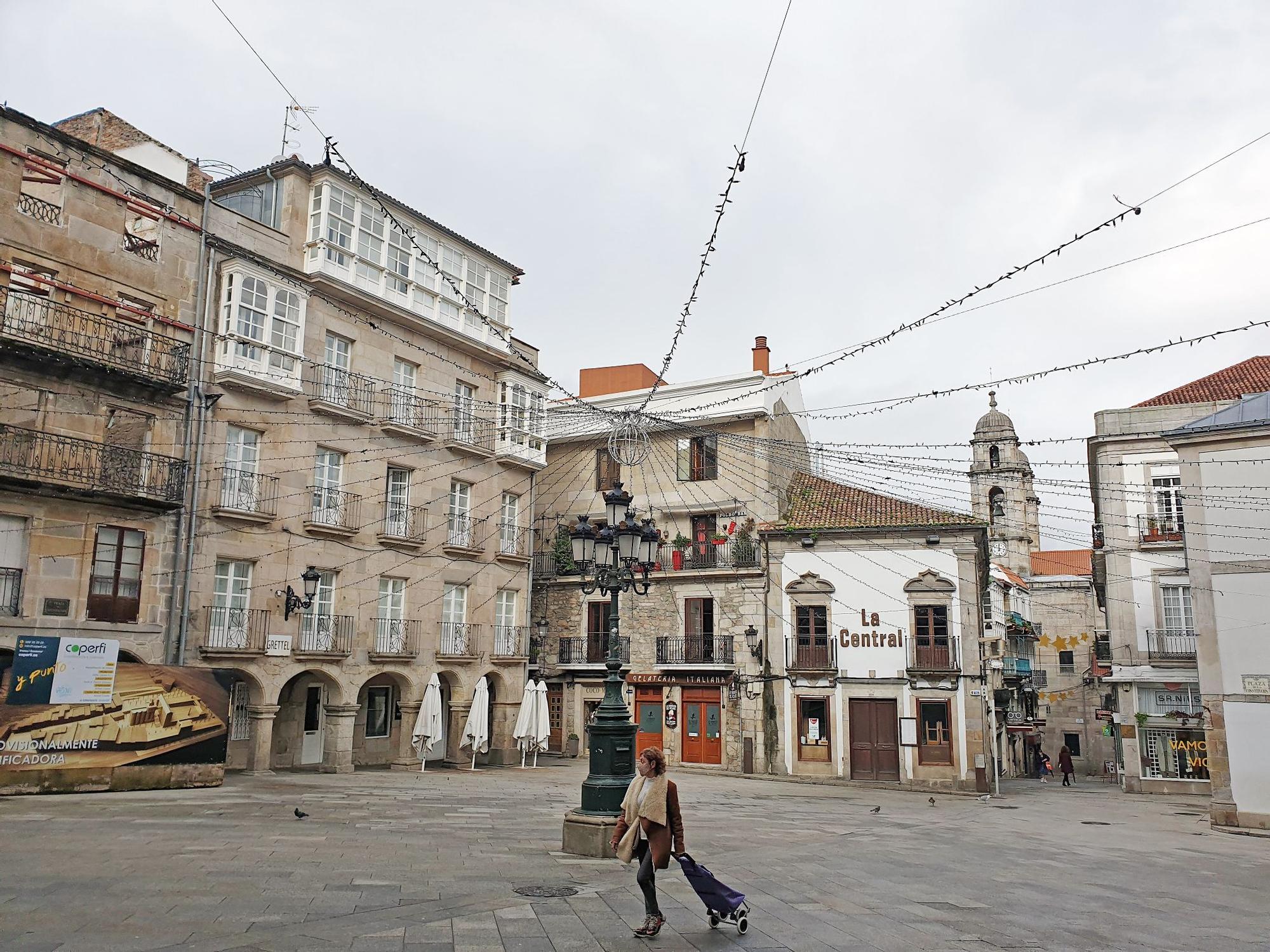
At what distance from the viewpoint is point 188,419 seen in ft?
64.9

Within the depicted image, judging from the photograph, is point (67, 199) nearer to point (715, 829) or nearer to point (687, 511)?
point (715, 829)

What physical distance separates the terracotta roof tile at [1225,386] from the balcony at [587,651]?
Result: 18.4 m

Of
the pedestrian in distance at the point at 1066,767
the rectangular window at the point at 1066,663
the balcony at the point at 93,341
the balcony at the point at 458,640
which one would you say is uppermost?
the balcony at the point at 93,341

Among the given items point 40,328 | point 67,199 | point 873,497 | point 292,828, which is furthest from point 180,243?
point 873,497

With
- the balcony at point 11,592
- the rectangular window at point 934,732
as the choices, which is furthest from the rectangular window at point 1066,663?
the balcony at point 11,592

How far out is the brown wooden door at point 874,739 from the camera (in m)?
27.0

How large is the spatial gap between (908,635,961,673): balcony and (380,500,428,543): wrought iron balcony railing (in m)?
14.2

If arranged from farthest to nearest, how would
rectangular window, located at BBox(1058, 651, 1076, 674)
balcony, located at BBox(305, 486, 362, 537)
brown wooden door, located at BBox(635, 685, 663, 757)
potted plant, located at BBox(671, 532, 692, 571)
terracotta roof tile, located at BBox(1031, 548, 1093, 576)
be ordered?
terracotta roof tile, located at BBox(1031, 548, 1093, 576)
rectangular window, located at BBox(1058, 651, 1076, 674)
potted plant, located at BBox(671, 532, 692, 571)
brown wooden door, located at BBox(635, 685, 663, 757)
balcony, located at BBox(305, 486, 362, 537)

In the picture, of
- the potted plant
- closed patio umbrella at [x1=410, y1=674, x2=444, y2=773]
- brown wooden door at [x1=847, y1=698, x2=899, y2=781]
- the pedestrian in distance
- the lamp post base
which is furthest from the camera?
the pedestrian in distance

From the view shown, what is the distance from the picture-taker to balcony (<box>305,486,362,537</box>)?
22375mm

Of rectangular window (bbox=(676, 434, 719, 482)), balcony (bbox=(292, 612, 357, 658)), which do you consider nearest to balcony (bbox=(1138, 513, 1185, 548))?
rectangular window (bbox=(676, 434, 719, 482))

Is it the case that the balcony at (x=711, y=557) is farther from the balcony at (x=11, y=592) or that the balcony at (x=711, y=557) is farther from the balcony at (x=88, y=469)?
the balcony at (x=11, y=592)

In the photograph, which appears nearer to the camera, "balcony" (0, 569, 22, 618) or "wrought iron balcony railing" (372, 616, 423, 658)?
"balcony" (0, 569, 22, 618)

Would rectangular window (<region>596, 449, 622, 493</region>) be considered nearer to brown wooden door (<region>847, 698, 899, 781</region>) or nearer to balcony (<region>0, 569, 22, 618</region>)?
brown wooden door (<region>847, 698, 899, 781</region>)
